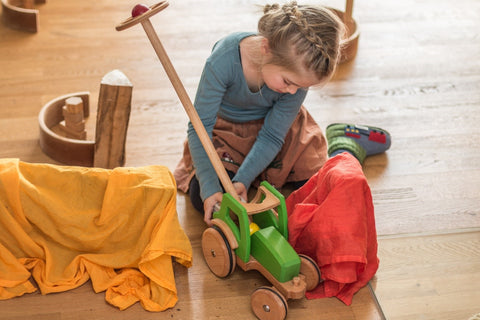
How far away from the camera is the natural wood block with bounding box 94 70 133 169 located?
62.7 inches

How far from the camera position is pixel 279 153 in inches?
66.6

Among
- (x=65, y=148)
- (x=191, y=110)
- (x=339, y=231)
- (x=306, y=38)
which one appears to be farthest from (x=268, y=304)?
(x=65, y=148)

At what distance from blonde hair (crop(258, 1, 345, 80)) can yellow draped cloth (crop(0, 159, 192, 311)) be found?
1.26ft

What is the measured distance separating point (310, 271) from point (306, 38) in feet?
1.62

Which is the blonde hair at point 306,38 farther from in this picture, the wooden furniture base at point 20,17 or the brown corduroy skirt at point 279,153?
the wooden furniture base at point 20,17

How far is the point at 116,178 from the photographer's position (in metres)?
1.38

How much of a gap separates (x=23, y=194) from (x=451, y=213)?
3.54ft

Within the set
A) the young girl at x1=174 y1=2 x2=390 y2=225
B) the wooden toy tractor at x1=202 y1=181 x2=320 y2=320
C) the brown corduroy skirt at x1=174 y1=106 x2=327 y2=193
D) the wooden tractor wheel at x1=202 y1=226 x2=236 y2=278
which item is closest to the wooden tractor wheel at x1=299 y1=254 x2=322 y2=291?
the wooden toy tractor at x1=202 y1=181 x2=320 y2=320

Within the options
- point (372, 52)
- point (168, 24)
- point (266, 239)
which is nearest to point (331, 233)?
point (266, 239)

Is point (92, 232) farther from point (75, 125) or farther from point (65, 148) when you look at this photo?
point (75, 125)

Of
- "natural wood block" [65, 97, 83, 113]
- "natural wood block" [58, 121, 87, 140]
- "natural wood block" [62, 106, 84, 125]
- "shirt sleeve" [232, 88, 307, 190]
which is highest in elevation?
"shirt sleeve" [232, 88, 307, 190]

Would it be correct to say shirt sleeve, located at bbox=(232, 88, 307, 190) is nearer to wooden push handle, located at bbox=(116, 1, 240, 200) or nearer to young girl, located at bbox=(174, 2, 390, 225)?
young girl, located at bbox=(174, 2, 390, 225)

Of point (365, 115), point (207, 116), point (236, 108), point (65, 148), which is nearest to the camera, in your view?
point (207, 116)

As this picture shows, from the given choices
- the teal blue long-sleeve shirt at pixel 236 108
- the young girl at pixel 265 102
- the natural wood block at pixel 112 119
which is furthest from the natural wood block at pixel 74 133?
the teal blue long-sleeve shirt at pixel 236 108
